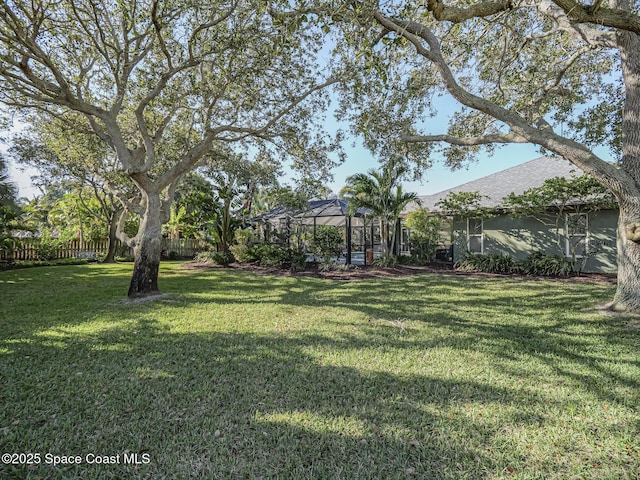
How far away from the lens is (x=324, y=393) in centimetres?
336

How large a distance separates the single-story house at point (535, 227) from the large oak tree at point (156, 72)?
30.4ft

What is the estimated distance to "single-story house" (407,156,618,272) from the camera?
12.7 m

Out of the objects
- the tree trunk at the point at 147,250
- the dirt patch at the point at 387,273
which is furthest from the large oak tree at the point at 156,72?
the dirt patch at the point at 387,273

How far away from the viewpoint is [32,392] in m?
3.40

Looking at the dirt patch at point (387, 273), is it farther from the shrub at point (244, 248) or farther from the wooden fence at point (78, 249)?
the wooden fence at point (78, 249)

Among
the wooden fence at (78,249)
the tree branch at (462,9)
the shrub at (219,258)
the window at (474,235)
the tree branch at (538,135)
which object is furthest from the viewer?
the shrub at (219,258)

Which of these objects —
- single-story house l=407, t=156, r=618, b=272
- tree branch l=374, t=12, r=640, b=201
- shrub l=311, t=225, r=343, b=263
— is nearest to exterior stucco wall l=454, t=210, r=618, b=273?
single-story house l=407, t=156, r=618, b=272

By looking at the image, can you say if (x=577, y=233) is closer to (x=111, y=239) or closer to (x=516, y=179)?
(x=516, y=179)

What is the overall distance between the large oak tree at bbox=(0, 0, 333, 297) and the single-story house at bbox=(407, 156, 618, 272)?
926 centimetres

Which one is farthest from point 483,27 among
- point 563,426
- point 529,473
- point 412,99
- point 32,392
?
point 32,392

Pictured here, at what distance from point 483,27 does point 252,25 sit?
5.80m

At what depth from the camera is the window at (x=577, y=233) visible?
512 inches

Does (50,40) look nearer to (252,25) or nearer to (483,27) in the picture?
(252,25)

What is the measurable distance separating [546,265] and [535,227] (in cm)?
231
